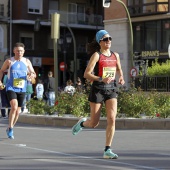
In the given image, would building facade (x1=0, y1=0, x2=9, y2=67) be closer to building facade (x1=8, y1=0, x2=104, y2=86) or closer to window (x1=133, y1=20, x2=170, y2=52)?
building facade (x1=8, y1=0, x2=104, y2=86)

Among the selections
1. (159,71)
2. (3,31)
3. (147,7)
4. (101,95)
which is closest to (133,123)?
(101,95)

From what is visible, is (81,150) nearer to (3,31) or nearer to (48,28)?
(3,31)

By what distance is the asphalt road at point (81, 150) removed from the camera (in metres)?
8.48

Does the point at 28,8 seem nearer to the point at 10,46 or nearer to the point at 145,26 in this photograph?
the point at 10,46

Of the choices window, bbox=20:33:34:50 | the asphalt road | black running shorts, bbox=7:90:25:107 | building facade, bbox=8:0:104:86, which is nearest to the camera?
the asphalt road

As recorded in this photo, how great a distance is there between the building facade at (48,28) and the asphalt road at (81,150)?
40753 mm

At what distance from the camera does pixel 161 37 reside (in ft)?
157

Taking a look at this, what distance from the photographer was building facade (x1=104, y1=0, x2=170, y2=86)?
4719 centimetres

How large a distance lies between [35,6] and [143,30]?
540 inches

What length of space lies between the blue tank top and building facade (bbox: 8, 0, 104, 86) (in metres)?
42.2

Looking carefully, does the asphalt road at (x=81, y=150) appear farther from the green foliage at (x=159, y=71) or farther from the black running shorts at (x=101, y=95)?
the green foliage at (x=159, y=71)

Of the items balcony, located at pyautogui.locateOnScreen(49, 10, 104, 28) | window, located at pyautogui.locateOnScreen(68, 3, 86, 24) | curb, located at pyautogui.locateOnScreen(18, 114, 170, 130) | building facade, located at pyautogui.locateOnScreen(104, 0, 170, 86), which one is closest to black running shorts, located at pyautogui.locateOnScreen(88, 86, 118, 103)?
curb, located at pyautogui.locateOnScreen(18, 114, 170, 130)

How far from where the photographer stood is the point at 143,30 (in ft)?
160

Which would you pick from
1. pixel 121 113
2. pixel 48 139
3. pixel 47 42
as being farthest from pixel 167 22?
pixel 48 139
